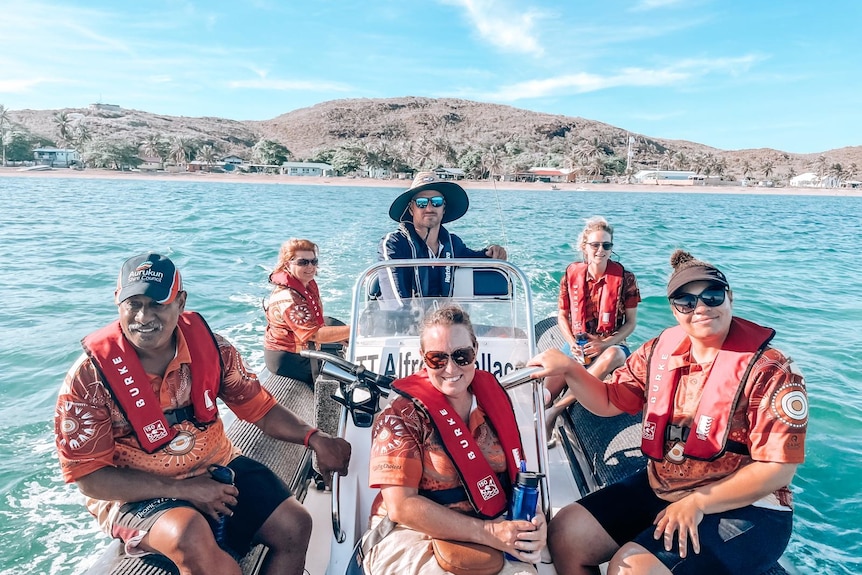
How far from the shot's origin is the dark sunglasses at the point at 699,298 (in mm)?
2031

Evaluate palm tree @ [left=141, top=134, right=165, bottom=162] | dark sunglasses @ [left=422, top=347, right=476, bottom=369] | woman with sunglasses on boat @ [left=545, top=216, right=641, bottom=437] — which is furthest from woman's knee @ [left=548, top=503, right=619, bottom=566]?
palm tree @ [left=141, top=134, right=165, bottom=162]

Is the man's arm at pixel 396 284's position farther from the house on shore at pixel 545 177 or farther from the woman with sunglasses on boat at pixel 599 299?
the house on shore at pixel 545 177

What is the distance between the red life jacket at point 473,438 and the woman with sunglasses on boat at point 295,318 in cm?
184

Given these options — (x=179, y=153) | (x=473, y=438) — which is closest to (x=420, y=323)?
(x=473, y=438)

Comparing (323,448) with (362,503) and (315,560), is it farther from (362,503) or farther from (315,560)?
(315,560)

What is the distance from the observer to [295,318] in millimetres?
3824

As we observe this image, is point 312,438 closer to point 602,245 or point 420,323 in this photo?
point 420,323

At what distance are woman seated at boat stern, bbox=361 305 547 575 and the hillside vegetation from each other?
70023 millimetres

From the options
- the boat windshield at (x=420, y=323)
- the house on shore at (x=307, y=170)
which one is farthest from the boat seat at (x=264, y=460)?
the house on shore at (x=307, y=170)

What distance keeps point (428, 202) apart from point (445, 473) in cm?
207

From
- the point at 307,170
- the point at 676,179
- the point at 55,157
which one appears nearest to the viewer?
the point at 55,157

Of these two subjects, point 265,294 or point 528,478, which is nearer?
point 528,478

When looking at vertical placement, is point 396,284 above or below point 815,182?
below

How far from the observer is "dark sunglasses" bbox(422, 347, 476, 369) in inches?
79.0
